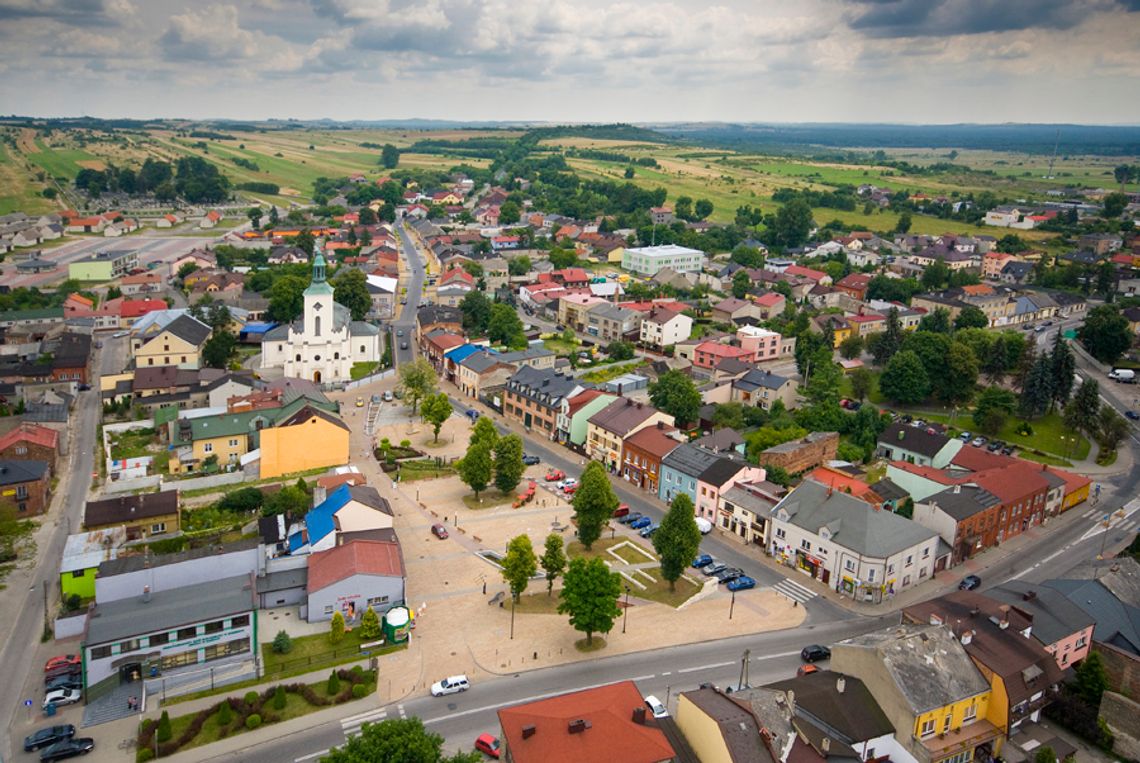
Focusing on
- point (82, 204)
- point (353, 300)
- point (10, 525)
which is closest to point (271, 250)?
point (353, 300)

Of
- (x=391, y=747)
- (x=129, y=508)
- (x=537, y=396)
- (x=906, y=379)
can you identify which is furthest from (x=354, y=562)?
(x=906, y=379)

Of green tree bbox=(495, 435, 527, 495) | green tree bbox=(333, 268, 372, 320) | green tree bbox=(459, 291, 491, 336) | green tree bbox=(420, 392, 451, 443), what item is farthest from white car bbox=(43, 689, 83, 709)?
green tree bbox=(333, 268, 372, 320)

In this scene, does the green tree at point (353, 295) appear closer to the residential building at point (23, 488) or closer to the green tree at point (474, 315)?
the green tree at point (474, 315)

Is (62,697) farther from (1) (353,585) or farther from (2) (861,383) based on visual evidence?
(2) (861,383)

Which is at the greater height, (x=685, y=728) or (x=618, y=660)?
(x=685, y=728)

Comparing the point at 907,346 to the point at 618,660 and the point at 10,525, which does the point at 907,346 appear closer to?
the point at 618,660

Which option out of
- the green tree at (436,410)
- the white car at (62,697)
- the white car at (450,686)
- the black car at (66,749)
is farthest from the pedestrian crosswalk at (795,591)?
the white car at (62,697)

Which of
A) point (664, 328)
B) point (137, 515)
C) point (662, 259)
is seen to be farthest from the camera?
point (662, 259)
